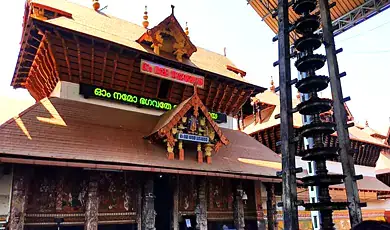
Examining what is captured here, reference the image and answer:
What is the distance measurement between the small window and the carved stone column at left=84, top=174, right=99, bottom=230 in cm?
430

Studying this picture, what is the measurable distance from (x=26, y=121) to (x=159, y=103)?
15.3ft

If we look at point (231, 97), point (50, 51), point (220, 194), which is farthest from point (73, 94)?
point (231, 97)

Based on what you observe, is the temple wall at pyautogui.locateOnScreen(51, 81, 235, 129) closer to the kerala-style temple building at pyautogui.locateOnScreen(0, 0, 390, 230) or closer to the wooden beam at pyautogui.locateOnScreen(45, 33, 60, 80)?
the kerala-style temple building at pyautogui.locateOnScreen(0, 0, 390, 230)

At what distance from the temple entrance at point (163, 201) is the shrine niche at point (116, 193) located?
4.21ft

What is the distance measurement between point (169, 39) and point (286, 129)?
7825 millimetres

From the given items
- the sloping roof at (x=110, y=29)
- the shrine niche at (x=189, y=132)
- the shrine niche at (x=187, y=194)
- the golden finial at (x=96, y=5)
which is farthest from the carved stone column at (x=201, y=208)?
the golden finial at (x=96, y=5)

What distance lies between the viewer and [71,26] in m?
10.0

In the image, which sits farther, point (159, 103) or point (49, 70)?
point (159, 103)

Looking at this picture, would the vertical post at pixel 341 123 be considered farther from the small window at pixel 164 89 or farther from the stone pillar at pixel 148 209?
the small window at pixel 164 89

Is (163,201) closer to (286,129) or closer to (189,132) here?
(189,132)

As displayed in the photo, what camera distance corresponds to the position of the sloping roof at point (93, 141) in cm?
792

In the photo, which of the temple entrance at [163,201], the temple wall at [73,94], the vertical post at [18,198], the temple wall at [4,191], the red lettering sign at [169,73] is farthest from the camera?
the red lettering sign at [169,73]

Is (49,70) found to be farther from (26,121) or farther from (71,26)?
(26,121)

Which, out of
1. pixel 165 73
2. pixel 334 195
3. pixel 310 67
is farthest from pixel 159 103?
pixel 334 195
